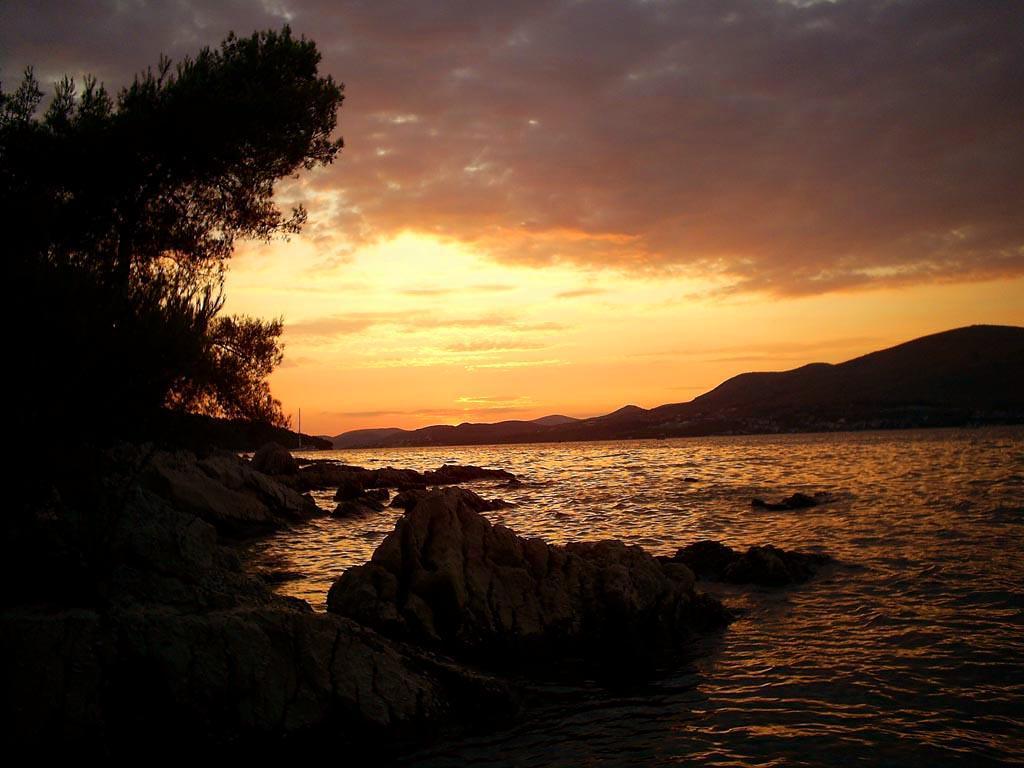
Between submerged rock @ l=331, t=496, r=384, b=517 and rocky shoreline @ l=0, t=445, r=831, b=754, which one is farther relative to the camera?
submerged rock @ l=331, t=496, r=384, b=517

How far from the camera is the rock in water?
1288cm

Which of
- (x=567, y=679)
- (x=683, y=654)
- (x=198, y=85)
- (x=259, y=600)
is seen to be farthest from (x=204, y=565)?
(x=198, y=85)

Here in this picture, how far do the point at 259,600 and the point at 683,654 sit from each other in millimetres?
7621

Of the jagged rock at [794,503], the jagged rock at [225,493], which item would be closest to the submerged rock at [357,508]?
the jagged rock at [225,493]

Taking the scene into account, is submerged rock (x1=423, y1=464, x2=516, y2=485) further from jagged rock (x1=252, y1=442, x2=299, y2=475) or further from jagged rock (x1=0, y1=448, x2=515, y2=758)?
jagged rock (x1=0, y1=448, x2=515, y2=758)

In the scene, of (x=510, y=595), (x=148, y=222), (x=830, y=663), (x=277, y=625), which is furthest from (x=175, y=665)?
(x=148, y=222)

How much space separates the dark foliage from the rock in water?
16.5 feet

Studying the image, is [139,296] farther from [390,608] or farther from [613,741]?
[613,741]

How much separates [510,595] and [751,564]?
805cm

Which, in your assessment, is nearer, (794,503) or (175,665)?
(175,665)

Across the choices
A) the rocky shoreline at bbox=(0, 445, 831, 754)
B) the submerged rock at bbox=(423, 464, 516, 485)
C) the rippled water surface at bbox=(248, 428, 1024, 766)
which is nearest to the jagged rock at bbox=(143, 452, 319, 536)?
the rippled water surface at bbox=(248, 428, 1024, 766)

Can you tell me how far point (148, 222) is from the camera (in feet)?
63.1

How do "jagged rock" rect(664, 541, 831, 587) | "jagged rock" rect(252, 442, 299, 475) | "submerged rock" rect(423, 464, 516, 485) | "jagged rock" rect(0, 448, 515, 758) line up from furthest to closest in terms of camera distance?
"submerged rock" rect(423, 464, 516, 485), "jagged rock" rect(252, 442, 299, 475), "jagged rock" rect(664, 541, 831, 587), "jagged rock" rect(0, 448, 515, 758)

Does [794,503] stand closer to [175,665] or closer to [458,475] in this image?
[175,665]
